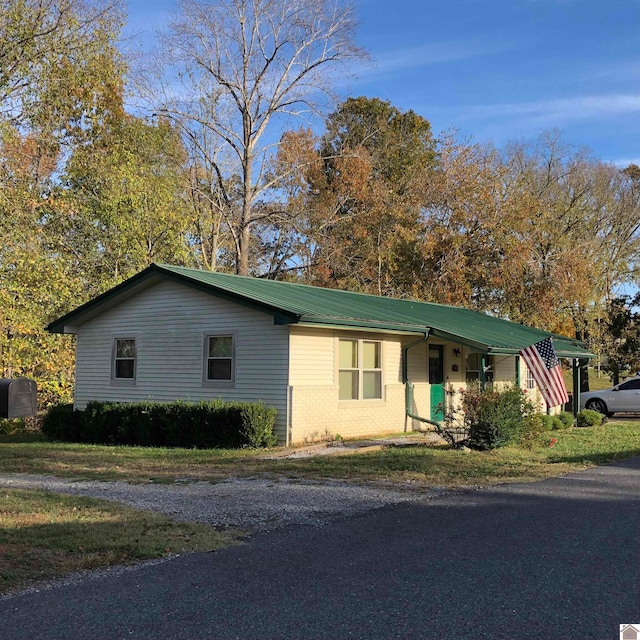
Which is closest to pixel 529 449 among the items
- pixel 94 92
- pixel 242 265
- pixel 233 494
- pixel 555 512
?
pixel 555 512

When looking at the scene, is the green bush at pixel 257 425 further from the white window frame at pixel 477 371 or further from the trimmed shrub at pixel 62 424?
the white window frame at pixel 477 371

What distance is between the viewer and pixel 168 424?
631 inches

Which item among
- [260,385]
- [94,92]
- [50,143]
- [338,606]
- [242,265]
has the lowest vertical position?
[338,606]

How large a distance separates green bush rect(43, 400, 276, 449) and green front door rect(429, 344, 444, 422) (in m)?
6.03

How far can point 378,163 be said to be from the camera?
39.7 metres

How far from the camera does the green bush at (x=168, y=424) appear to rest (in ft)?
49.2

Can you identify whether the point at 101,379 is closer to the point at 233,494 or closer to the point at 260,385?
the point at 260,385

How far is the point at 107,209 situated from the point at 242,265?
5.94 metres

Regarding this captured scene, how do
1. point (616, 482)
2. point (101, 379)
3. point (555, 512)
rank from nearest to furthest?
point (555, 512) → point (616, 482) → point (101, 379)

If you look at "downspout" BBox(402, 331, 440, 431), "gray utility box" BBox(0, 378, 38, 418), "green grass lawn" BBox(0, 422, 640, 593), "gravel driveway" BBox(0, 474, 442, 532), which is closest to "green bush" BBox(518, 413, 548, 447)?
"green grass lawn" BBox(0, 422, 640, 593)

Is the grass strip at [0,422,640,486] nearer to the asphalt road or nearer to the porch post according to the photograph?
the asphalt road

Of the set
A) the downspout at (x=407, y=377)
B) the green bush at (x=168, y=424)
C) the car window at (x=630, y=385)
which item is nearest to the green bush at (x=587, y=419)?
the car window at (x=630, y=385)

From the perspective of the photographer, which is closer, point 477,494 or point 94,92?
point 477,494

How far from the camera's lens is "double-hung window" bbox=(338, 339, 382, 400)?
17.0m
